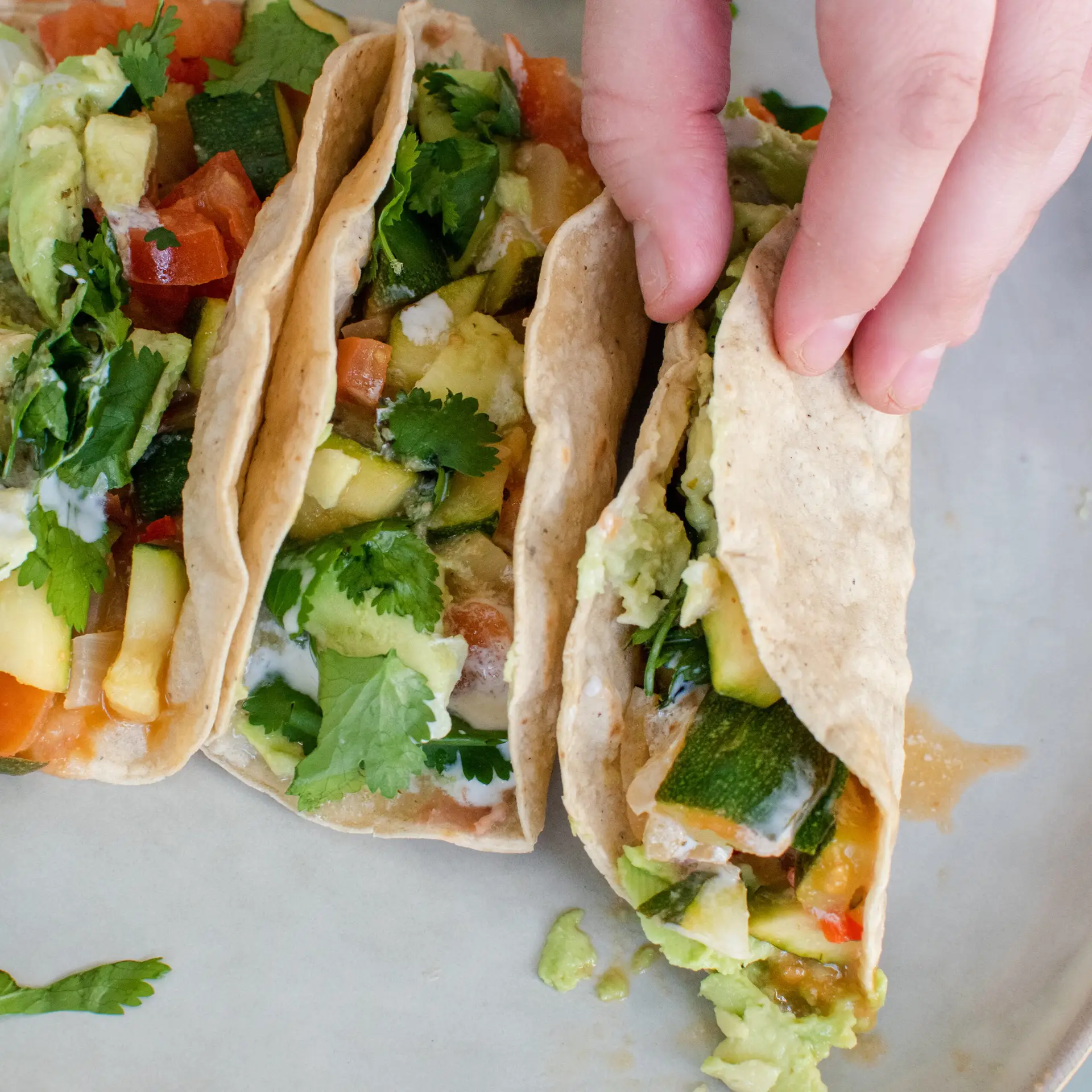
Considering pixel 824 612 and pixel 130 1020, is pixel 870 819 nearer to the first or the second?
pixel 824 612

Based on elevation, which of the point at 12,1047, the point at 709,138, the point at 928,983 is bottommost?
the point at 12,1047

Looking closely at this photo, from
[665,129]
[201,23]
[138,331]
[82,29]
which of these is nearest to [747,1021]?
[665,129]

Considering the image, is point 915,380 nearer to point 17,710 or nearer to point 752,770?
point 752,770

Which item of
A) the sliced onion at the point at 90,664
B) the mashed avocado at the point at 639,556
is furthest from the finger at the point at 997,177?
the sliced onion at the point at 90,664

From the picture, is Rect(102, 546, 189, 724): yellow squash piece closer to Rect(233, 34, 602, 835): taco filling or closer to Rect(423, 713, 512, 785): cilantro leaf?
Rect(233, 34, 602, 835): taco filling

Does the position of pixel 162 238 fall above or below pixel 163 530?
above

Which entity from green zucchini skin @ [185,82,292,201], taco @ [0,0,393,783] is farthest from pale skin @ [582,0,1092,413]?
green zucchini skin @ [185,82,292,201]

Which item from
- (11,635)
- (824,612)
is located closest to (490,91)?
(824,612)
